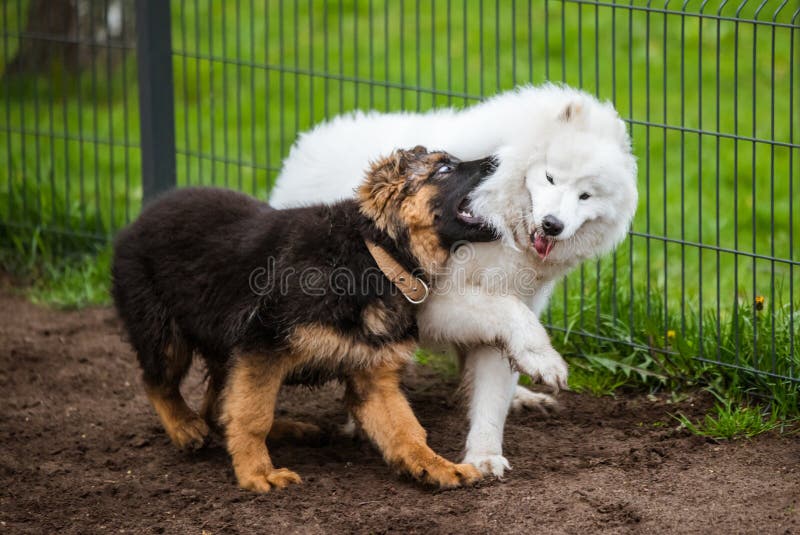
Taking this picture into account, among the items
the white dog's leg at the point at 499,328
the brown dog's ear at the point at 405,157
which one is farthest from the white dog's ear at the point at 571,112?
the white dog's leg at the point at 499,328

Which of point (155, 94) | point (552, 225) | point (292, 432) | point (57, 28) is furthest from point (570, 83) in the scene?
point (552, 225)

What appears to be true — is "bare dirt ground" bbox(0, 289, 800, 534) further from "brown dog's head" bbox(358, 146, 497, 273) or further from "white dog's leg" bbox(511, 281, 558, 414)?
"brown dog's head" bbox(358, 146, 497, 273)

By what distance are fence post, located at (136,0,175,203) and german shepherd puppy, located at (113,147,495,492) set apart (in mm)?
2249

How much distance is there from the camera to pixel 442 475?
4.36 meters

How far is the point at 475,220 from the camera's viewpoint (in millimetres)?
4445

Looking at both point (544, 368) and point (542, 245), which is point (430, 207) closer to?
point (542, 245)

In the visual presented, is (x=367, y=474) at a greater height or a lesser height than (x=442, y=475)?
lesser

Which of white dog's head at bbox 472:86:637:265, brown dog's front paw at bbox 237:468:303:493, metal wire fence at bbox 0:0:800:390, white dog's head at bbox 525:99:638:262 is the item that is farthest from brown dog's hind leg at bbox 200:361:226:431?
metal wire fence at bbox 0:0:800:390

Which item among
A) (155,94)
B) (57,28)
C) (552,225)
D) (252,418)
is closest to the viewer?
(552,225)

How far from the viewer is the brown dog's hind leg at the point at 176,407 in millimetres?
4887

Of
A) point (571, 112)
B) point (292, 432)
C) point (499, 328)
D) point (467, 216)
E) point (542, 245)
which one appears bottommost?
point (292, 432)

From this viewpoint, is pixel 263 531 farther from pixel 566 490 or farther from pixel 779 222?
pixel 779 222

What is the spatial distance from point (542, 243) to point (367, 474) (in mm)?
1199

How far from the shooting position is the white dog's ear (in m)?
4.47
